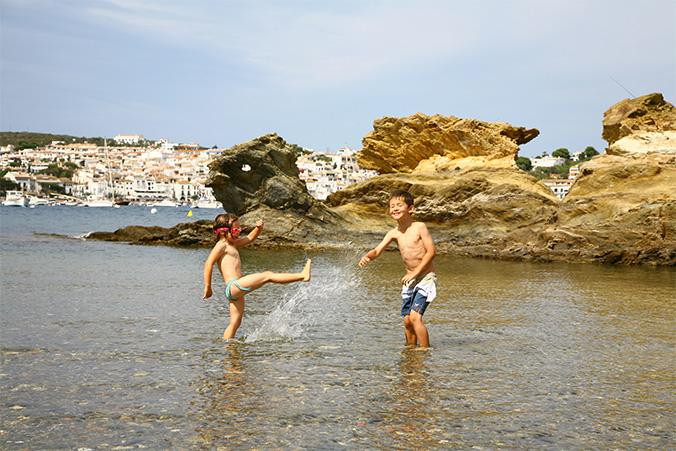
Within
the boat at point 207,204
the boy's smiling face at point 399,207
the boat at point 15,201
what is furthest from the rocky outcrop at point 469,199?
the boat at point 207,204

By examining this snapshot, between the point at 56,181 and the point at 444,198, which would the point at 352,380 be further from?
the point at 56,181

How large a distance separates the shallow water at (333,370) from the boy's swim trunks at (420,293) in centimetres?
54

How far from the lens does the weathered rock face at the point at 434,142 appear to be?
105 feet

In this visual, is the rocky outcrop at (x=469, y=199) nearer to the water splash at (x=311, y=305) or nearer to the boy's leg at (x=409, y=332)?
the water splash at (x=311, y=305)

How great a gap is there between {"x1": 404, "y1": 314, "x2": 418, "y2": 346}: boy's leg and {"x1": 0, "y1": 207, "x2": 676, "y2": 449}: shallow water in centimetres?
19

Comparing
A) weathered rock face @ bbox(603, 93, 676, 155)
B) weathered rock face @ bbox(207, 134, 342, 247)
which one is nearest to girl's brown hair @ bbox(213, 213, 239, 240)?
weathered rock face @ bbox(207, 134, 342, 247)

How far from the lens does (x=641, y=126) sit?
2884 centimetres

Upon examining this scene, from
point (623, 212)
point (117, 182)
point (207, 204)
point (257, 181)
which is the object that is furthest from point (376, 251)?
point (117, 182)

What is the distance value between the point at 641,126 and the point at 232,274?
80.0ft

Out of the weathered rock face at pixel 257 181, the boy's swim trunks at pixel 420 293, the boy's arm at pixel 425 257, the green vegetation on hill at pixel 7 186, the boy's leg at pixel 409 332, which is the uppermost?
the green vegetation on hill at pixel 7 186

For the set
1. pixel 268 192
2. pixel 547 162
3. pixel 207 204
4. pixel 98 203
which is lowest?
pixel 268 192

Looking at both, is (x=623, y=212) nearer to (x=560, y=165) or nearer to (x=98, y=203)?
(x=98, y=203)

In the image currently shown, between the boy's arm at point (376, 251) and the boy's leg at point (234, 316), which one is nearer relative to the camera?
the boy's arm at point (376, 251)

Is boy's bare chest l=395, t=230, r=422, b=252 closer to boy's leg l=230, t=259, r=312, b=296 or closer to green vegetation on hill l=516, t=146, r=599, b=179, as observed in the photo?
boy's leg l=230, t=259, r=312, b=296
